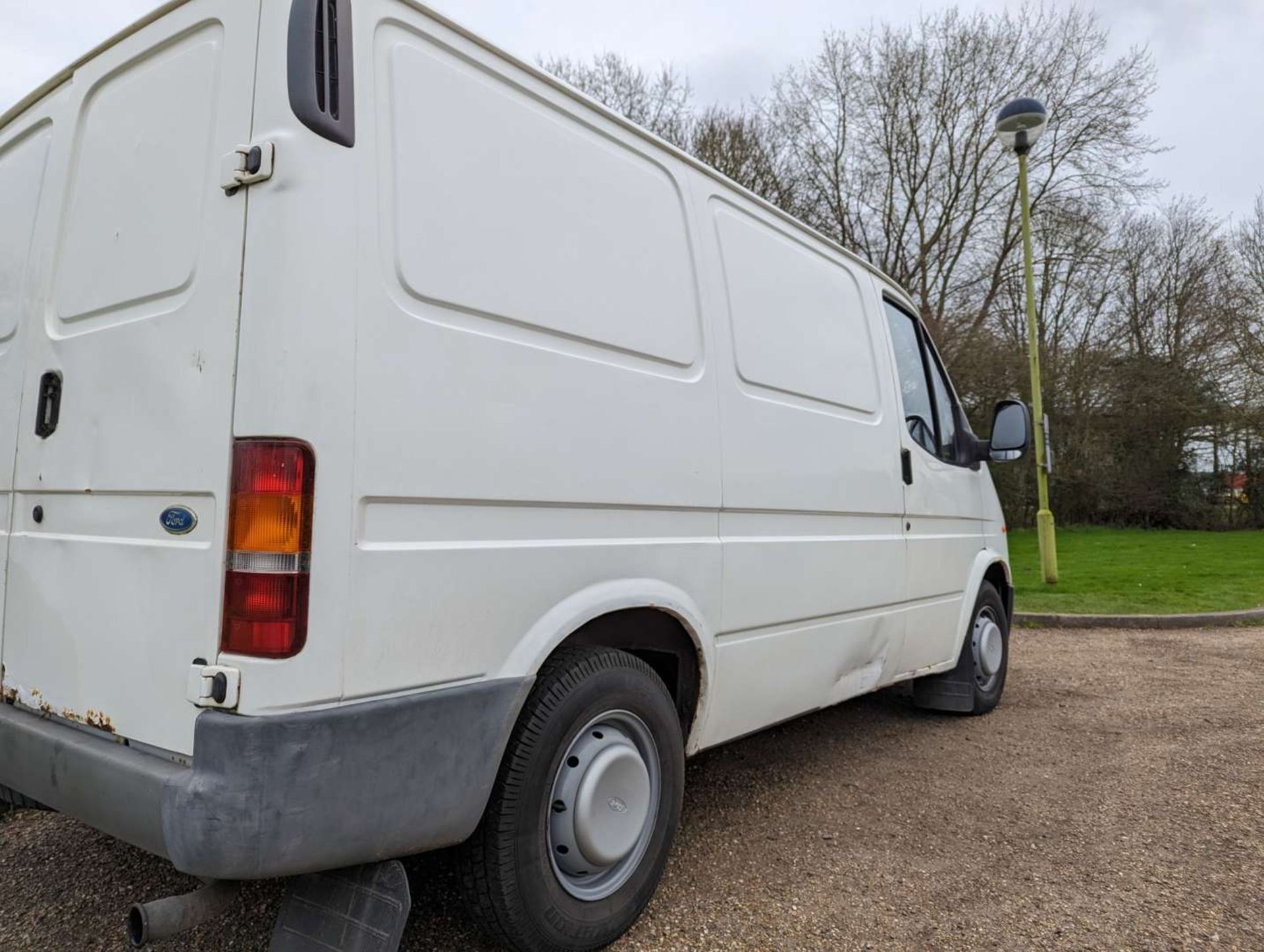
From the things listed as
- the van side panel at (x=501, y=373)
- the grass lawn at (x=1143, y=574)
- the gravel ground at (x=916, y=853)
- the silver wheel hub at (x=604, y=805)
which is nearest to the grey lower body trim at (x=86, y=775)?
the van side panel at (x=501, y=373)

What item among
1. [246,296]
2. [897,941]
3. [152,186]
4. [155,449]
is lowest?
[897,941]

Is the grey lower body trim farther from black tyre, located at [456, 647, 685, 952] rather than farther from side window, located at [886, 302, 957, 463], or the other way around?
side window, located at [886, 302, 957, 463]

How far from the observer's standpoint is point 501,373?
82.4 inches

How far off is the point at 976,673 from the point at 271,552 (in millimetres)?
4041

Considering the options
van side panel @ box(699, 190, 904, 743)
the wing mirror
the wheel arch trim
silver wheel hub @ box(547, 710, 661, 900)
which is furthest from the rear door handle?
the wing mirror

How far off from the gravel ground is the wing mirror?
1410mm

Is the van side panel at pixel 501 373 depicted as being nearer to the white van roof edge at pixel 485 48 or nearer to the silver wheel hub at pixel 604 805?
the white van roof edge at pixel 485 48

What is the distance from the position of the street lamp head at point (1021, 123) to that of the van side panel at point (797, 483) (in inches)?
280

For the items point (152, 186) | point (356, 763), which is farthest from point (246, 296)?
point (356, 763)

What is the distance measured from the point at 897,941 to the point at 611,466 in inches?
58.7

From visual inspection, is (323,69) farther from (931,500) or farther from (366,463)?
(931,500)

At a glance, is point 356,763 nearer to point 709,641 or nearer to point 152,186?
point 709,641

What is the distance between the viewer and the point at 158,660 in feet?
6.14

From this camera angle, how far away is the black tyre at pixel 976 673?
Result: 4723mm
